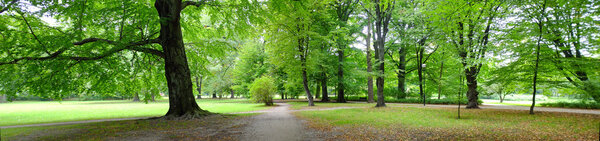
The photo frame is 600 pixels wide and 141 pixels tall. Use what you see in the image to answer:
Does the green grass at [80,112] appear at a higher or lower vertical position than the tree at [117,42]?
lower

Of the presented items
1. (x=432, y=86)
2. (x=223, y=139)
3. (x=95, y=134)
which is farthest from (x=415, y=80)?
(x=95, y=134)

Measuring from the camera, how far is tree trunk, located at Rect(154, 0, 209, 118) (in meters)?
10.7

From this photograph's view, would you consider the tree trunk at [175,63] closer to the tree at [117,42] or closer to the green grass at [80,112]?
the tree at [117,42]

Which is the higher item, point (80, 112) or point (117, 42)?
point (117, 42)

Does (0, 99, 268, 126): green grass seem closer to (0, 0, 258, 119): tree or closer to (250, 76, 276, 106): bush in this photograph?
(250, 76, 276, 106): bush

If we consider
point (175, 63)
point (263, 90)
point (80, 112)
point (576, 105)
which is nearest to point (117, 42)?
point (175, 63)

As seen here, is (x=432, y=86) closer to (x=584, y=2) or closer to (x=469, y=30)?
(x=469, y=30)

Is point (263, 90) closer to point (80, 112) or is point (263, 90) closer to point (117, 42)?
point (80, 112)

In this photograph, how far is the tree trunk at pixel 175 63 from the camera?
10727mm

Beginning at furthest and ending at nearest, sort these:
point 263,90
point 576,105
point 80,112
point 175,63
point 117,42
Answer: point 263,90 → point 80,112 → point 576,105 → point 175,63 → point 117,42

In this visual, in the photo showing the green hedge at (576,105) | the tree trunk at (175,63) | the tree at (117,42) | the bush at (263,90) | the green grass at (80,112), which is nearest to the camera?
the tree at (117,42)

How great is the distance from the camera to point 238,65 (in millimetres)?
30922

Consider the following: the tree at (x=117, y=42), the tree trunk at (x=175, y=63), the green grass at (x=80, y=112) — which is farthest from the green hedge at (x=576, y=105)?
the tree trunk at (x=175, y=63)

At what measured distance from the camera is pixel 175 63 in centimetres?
1105
